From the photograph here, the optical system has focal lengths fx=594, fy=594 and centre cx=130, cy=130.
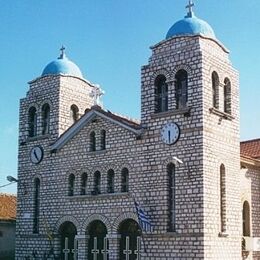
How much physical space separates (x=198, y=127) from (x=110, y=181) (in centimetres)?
527

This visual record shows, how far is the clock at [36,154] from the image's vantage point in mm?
29422

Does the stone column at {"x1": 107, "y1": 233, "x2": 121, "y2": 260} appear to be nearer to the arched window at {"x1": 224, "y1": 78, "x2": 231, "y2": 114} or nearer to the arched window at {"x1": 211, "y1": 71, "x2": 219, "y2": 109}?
the arched window at {"x1": 211, "y1": 71, "x2": 219, "y2": 109}

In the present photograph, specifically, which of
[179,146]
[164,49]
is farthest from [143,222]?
[164,49]

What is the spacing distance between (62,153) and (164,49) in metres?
7.42

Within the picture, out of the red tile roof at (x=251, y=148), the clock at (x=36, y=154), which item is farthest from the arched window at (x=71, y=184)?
the red tile roof at (x=251, y=148)

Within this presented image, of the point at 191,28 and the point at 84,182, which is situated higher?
the point at 191,28

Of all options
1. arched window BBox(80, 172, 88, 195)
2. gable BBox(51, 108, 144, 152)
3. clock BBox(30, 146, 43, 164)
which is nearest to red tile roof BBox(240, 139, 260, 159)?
gable BBox(51, 108, 144, 152)

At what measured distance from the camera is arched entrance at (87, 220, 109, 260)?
85.6 feet

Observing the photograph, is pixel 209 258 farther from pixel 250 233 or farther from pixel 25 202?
pixel 25 202

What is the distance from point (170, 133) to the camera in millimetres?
23938

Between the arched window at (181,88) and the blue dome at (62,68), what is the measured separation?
7.52 metres

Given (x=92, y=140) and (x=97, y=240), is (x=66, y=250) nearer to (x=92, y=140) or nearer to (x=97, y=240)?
(x=97, y=240)

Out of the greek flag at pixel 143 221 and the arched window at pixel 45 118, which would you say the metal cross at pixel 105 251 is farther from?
the arched window at pixel 45 118

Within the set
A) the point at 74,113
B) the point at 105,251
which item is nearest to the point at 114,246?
the point at 105,251
